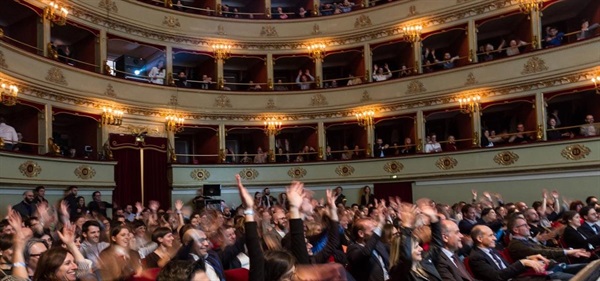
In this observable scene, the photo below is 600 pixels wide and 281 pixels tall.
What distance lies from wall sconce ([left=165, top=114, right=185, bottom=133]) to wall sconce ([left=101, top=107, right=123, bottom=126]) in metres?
1.57

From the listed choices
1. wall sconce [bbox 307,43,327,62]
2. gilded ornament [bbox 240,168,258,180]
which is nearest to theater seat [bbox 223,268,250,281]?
gilded ornament [bbox 240,168,258,180]

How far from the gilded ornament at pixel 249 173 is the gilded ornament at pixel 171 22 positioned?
17.0 ft

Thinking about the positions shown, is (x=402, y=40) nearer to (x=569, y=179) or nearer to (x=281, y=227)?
(x=569, y=179)

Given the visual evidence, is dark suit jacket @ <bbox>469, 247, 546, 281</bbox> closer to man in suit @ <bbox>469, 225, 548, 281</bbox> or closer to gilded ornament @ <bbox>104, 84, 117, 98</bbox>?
man in suit @ <bbox>469, 225, 548, 281</bbox>

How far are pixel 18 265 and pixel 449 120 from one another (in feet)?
51.4

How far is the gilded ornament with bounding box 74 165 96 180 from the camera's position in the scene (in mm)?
12781

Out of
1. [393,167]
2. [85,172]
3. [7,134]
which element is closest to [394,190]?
[393,167]

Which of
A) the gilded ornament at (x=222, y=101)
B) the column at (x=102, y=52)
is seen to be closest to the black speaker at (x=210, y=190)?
the gilded ornament at (x=222, y=101)

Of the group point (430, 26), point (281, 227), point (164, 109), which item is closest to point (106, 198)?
point (164, 109)

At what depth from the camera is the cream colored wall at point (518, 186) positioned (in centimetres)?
1241

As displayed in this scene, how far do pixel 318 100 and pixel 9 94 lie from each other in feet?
30.6

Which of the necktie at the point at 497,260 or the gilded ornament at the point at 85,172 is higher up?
the gilded ornament at the point at 85,172

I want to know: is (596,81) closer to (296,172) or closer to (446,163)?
(446,163)

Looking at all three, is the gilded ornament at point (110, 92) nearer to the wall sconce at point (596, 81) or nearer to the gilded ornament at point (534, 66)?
the gilded ornament at point (534, 66)
